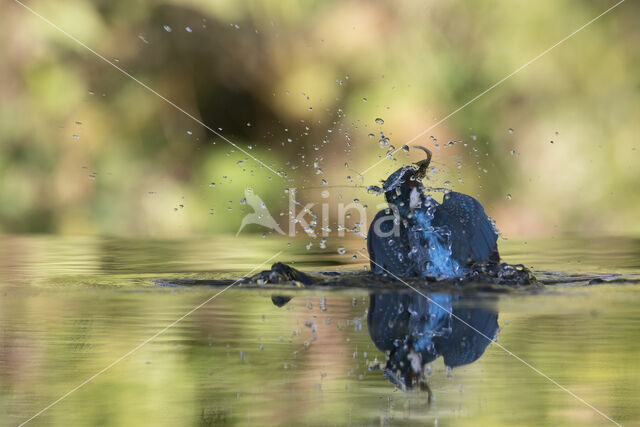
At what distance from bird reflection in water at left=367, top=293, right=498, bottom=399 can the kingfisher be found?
1.82 ft

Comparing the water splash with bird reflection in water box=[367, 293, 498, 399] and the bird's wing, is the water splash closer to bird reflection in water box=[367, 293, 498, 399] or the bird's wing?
the bird's wing

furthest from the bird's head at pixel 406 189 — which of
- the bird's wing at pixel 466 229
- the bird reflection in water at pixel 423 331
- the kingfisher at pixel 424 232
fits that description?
the bird reflection in water at pixel 423 331

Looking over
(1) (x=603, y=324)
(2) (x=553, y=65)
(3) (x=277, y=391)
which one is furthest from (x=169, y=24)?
(3) (x=277, y=391)

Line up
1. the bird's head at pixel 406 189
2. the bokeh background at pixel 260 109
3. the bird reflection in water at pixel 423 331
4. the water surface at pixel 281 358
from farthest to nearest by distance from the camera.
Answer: the bokeh background at pixel 260 109 < the bird's head at pixel 406 189 < the bird reflection in water at pixel 423 331 < the water surface at pixel 281 358

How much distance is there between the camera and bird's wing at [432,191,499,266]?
7715mm

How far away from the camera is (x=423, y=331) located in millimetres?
5480

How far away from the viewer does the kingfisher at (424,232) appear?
7.55 meters

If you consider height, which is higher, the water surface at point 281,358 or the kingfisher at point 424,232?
the kingfisher at point 424,232

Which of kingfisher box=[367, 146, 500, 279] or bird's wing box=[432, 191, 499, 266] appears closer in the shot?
kingfisher box=[367, 146, 500, 279]

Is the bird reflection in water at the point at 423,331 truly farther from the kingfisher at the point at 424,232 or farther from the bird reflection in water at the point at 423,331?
the kingfisher at the point at 424,232

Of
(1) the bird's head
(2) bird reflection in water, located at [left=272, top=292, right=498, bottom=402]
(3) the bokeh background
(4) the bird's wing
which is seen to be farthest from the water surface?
(3) the bokeh background

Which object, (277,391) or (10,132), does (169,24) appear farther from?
(277,391)

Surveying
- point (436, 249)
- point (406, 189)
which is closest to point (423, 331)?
point (406, 189)

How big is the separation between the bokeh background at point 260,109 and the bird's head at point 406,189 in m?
9.50
